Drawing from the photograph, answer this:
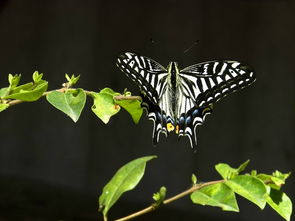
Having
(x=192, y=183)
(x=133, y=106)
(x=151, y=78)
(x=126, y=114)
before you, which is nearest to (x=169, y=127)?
Result: (x=151, y=78)

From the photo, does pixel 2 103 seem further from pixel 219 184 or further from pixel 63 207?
pixel 63 207

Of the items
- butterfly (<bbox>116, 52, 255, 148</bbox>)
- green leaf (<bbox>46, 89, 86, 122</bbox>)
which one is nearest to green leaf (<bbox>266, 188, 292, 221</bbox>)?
green leaf (<bbox>46, 89, 86, 122</bbox>)

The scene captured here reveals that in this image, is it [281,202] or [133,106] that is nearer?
[281,202]

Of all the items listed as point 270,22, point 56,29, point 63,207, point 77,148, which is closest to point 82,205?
point 63,207

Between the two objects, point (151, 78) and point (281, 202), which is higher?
point (151, 78)

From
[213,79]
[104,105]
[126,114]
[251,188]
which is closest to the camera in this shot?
[251,188]

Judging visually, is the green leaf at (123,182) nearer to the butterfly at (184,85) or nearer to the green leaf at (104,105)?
the green leaf at (104,105)

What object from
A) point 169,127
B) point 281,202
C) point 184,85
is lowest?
point 281,202

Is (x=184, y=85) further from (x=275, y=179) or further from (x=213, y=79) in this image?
(x=275, y=179)

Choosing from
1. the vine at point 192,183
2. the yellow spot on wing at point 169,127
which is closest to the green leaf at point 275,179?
the vine at point 192,183
